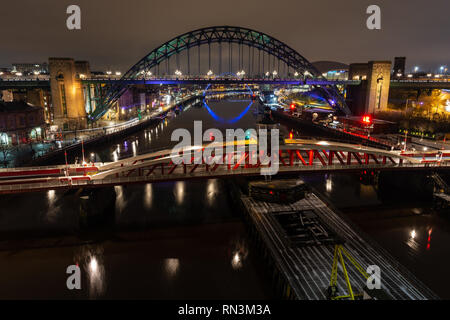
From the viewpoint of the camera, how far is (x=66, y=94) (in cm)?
4628

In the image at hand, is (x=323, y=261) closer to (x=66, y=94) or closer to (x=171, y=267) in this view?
(x=171, y=267)

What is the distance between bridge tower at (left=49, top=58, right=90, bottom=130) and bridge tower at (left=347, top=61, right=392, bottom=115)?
158 feet

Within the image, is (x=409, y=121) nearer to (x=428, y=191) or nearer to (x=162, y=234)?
(x=428, y=191)

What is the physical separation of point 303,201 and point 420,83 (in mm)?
47493

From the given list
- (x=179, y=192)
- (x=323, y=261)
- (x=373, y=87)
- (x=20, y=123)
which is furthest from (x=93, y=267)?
(x=373, y=87)

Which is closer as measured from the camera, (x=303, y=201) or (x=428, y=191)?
(x=303, y=201)

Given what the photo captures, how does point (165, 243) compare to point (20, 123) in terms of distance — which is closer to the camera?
point (165, 243)

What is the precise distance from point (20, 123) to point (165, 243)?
2978 centimetres

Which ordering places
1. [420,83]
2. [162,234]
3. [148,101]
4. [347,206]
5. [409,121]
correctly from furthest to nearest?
[148,101] → [420,83] → [409,121] → [347,206] → [162,234]

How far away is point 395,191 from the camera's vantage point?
24.6m

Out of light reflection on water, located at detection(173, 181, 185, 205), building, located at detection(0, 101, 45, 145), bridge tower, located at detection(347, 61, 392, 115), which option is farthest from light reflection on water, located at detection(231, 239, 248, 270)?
bridge tower, located at detection(347, 61, 392, 115)
